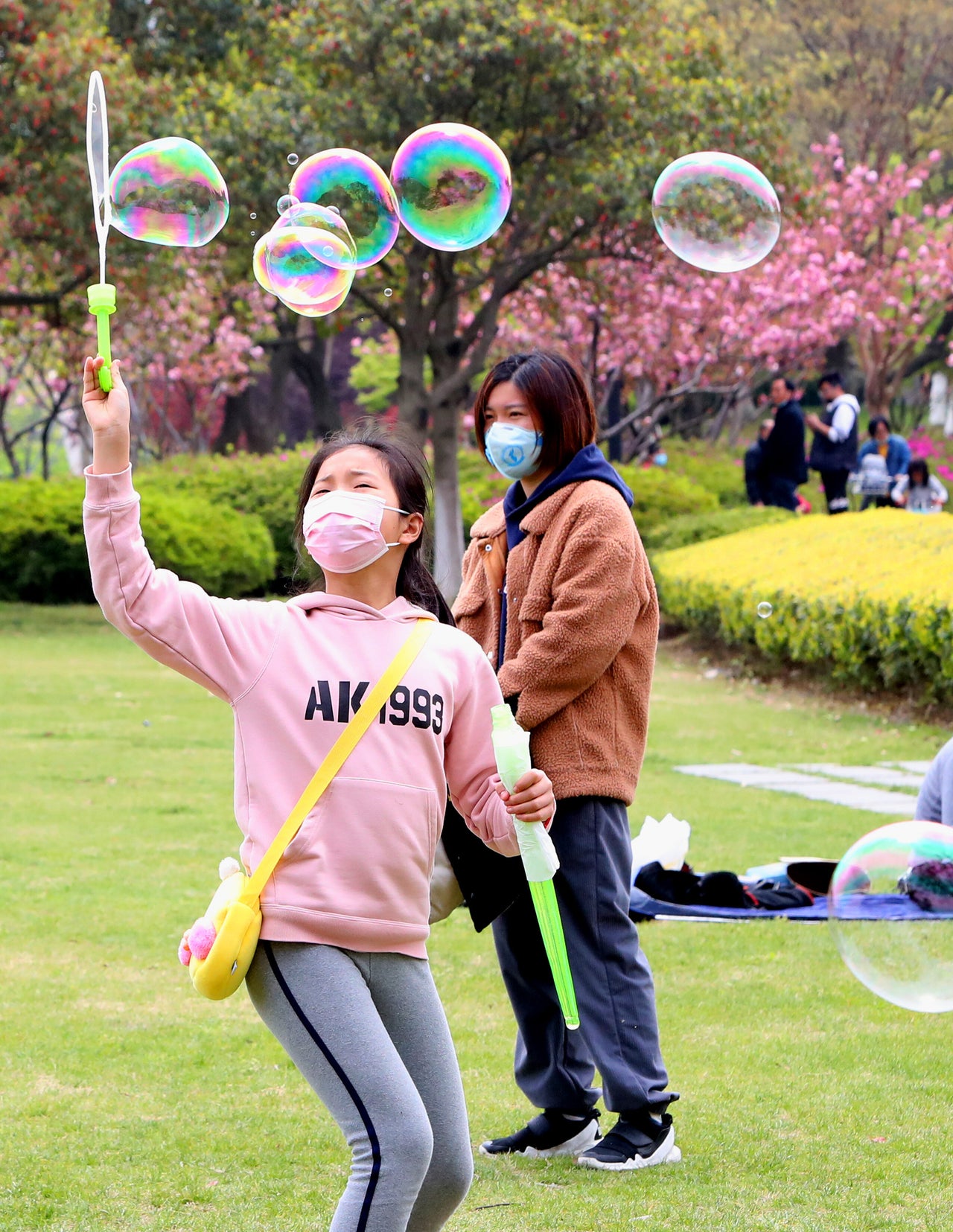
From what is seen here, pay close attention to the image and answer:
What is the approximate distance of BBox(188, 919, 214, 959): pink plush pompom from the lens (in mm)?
2467

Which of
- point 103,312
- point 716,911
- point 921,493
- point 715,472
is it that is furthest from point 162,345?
point 103,312

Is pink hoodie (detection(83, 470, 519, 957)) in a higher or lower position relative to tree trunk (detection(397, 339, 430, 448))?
higher

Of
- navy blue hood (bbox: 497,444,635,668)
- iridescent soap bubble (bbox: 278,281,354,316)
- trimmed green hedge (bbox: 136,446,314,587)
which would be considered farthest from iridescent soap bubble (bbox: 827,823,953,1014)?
trimmed green hedge (bbox: 136,446,314,587)

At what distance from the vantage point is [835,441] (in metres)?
16.7

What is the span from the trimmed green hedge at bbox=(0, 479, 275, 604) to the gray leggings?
604 inches

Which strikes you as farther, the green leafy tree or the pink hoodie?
the green leafy tree

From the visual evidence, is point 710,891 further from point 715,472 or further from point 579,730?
point 715,472

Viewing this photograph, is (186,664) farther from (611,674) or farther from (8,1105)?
(8,1105)

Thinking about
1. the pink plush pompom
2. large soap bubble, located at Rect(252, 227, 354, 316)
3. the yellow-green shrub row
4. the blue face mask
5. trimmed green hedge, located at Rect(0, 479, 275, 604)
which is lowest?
trimmed green hedge, located at Rect(0, 479, 275, 604)

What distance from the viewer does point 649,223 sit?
1692 centimetres

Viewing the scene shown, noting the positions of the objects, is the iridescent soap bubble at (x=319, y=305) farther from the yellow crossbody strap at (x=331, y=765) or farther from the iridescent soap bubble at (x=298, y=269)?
the yellow crossbody strap at (x=331, y=765)

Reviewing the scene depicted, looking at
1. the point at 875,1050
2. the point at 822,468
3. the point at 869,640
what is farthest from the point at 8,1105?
the point at 822,468

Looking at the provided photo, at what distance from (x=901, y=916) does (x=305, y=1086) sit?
1.62m

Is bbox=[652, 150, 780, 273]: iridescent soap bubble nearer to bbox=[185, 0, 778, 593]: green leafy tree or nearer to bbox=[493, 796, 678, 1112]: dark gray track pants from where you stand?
bbox=[493, 796, 678, 1112]: dark gray track pants
